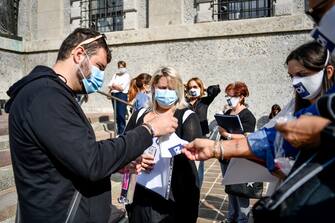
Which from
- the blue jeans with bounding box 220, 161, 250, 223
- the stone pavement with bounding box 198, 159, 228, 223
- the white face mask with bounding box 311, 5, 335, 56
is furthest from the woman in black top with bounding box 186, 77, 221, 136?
the white face mask with bounding box 311, 5, 335, 56

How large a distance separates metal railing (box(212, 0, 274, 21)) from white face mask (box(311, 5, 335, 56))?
807 centimetres

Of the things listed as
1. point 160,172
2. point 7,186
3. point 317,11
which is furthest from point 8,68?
point 317,11

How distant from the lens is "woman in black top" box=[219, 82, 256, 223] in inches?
162

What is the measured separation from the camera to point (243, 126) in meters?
4.42

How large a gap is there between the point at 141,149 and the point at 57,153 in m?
0.45

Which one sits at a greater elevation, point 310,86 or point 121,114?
point 310,86

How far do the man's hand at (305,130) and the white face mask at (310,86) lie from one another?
1023 millimetres

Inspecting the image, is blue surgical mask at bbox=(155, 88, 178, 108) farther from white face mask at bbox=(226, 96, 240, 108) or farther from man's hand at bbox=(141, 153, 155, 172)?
white face mask at bbox=(226, 96, 240, 108)

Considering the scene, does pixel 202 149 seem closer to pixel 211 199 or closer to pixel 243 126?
pixel 243 126

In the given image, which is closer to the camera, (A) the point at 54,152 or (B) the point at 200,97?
(A) the point at 54,152

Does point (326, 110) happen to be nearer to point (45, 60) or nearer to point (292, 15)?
point (292, 15)

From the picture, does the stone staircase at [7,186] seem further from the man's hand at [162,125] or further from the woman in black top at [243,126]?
the woman in black top at [243,126]

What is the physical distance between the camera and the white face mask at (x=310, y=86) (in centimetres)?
208

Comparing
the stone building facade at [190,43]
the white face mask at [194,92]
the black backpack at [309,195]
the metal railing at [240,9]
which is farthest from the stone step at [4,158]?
the metal railing at [240,9]
